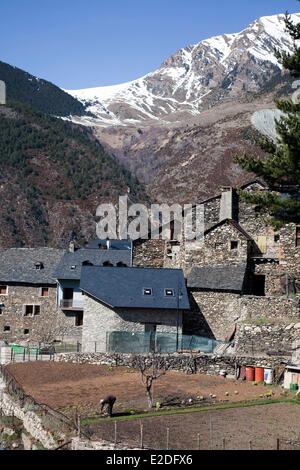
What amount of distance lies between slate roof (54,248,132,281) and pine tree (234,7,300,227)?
27.6 metres

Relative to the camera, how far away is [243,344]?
38.5 m

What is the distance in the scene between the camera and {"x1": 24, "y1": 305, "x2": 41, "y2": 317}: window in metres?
56.2

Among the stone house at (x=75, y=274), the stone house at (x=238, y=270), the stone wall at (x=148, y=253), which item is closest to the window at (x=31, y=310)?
the stone house at (x=75, y=274)

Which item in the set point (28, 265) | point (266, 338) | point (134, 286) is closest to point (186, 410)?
point (266, 338)

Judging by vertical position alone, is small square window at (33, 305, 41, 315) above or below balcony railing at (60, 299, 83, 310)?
below

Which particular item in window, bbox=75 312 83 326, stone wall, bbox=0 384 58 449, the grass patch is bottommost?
stone wall, bbox=0 384 58 449

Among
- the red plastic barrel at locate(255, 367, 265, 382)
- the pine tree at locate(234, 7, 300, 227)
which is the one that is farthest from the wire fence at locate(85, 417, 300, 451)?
the red plastic barrel at locate(255, 367, 265, 382)

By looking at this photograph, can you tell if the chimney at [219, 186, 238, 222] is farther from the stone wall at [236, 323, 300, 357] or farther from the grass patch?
the grass patch

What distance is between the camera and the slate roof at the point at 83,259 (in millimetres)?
54438

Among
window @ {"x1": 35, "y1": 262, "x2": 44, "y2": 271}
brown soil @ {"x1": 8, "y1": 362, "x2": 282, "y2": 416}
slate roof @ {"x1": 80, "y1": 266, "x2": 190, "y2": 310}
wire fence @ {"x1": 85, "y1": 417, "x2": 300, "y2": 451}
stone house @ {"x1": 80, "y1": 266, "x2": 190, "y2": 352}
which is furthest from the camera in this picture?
window @ {"x1": 35, "y1": 262, "x2": 44, "y2": 271}

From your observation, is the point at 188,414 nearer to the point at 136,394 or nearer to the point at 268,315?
the point at 136,394

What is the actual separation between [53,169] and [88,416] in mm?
140796

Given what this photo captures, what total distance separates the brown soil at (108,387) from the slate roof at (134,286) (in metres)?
5.75

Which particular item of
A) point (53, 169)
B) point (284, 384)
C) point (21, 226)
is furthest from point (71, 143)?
point (284, 384)
